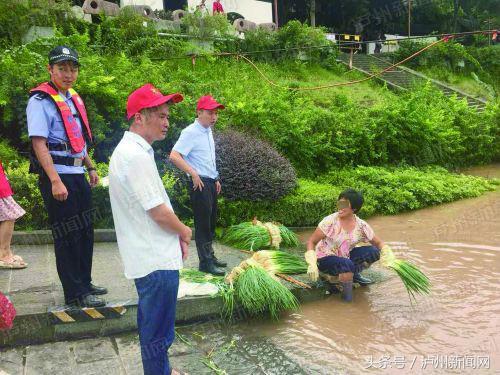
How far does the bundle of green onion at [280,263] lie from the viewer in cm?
515

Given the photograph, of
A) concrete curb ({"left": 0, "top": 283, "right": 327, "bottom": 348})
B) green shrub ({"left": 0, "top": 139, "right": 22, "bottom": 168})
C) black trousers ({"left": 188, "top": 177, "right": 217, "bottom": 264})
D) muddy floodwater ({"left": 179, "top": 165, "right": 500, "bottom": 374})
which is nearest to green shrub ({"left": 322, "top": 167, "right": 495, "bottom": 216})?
muddy floodwater ({"left": 179, "top": 165, "right": 500, "bottom": 374})

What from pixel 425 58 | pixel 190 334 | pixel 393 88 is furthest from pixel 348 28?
pixel 190 334

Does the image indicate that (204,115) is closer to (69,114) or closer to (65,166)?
(69,114)

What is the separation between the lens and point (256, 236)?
21.2 feet

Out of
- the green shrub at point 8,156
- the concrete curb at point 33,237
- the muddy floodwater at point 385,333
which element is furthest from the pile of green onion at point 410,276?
the green shrub at point 8,156

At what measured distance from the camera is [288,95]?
12.2 metres

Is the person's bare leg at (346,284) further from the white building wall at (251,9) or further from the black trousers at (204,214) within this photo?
the white building wall at (251,9)

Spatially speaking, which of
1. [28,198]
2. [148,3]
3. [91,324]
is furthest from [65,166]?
[148,3]

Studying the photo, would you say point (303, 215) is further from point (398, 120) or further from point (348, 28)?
point (348, 28)

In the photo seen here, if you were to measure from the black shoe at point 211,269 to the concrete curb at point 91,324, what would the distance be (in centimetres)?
62

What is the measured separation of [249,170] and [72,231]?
3829mm

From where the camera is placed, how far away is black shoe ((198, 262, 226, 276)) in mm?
5098

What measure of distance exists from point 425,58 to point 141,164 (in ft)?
80.6

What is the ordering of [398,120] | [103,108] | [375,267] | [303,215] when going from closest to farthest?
[375,267], [303,215], [103,108], [398,120]
